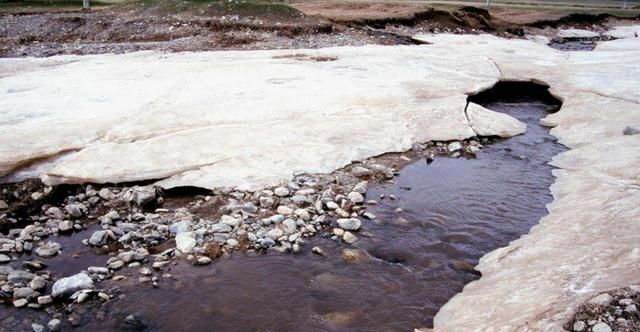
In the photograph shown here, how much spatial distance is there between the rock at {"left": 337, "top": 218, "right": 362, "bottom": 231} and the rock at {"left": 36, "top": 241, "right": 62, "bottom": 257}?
3.31m

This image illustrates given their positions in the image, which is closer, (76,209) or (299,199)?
(76,209)

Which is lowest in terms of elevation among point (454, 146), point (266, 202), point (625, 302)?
point (266, 202)

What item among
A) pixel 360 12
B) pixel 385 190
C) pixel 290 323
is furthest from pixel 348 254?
pixel 360 12

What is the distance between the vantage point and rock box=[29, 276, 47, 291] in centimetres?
498

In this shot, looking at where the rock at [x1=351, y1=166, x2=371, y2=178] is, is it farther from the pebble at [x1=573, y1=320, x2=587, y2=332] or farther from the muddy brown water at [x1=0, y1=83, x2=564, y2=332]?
the pebble at [x1=573, y1=320, x2=587, y2=332]

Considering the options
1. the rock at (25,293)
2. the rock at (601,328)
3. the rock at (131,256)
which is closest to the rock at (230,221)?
the rock at (131,256)

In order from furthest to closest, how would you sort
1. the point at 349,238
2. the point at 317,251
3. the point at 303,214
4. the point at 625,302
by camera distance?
the point at 303,214 → the point at 349,238 → the point at 317,251 → the point at 625,302

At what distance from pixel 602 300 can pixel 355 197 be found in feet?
12.1

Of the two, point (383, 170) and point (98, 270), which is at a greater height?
point (383, 170)

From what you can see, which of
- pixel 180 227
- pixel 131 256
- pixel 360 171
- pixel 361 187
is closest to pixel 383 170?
pixel 360 171

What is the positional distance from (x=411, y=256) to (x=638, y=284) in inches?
93.8

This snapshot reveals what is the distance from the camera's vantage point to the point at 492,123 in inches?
404

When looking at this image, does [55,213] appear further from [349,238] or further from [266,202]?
[349,238]

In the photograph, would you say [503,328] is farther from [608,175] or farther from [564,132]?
[564,132]
